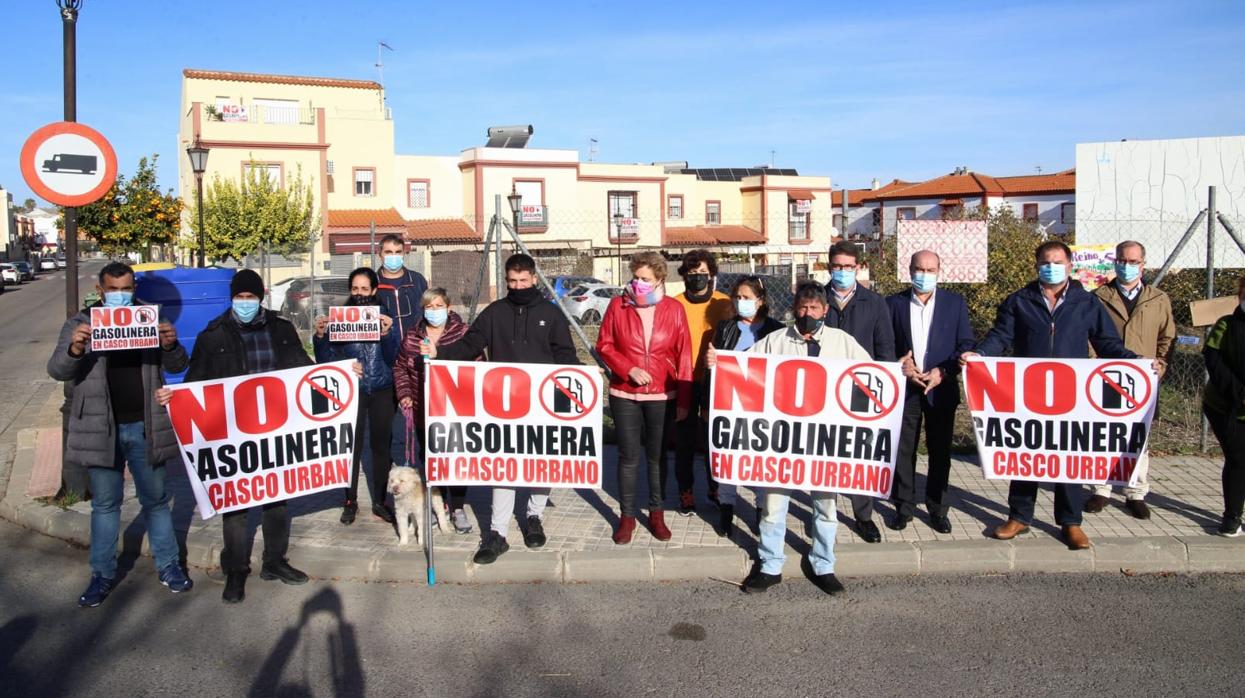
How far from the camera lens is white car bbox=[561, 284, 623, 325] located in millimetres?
27812

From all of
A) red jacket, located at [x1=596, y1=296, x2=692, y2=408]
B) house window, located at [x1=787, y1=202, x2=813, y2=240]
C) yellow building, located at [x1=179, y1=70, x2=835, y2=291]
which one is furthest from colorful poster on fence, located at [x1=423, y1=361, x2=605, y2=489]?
house window, located at [x1=787, y1=202, x2=813, y2=240]

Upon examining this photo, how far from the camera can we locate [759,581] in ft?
18.1

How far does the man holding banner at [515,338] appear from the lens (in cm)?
605

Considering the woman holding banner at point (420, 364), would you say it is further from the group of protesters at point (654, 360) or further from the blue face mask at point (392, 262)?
the blue face mask at point (392, 262)

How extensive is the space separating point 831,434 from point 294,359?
331 cm

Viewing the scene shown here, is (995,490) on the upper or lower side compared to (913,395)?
lower

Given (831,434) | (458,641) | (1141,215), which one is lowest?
(458,641)

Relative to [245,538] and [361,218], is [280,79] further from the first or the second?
[245,538]

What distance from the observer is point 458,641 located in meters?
4.91

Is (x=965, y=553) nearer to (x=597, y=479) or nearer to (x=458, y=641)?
(x=597, y=479)

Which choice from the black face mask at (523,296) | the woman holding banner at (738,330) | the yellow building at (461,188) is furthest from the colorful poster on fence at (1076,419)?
the yellow building at (461,188)

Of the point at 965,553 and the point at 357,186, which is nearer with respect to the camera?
the point at 965,553

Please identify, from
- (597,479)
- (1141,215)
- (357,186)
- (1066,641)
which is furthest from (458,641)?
(357,186)

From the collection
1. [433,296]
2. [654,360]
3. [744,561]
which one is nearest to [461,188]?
[433,296]
